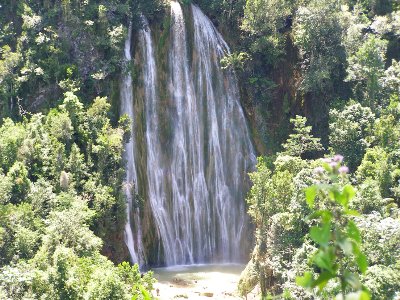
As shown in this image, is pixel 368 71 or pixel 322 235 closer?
pixel 322 235

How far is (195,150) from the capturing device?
2348 cm

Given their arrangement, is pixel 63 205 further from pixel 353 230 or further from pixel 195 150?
pixel 353 230

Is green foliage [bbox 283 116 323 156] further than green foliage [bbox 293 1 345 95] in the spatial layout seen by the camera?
No

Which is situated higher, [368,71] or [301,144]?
[368,71]

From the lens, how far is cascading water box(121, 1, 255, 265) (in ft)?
73.6

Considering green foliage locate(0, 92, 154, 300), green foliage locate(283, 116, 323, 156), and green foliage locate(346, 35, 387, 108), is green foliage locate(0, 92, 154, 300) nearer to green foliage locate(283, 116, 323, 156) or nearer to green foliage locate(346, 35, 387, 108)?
green foliage locate(283, 116, 323, 156)

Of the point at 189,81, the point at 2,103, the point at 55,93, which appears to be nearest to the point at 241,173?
the point at 189,81

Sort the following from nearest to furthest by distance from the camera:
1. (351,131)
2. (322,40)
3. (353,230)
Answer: (353,230), (351,131), (322,40)

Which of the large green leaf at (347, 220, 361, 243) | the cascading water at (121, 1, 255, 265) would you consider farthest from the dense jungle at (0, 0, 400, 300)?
the large green leaf at (347, 220, 361, 243)

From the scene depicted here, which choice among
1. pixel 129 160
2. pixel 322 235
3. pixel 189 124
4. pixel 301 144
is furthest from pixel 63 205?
pixel 322 235

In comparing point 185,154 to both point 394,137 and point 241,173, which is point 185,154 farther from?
point 394,137

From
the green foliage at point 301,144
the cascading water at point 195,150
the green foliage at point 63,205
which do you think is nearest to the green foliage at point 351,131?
the green foliage at point 301,144

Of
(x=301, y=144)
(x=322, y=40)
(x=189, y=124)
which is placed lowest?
(x=301, y=144)

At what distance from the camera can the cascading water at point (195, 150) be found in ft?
73.6
